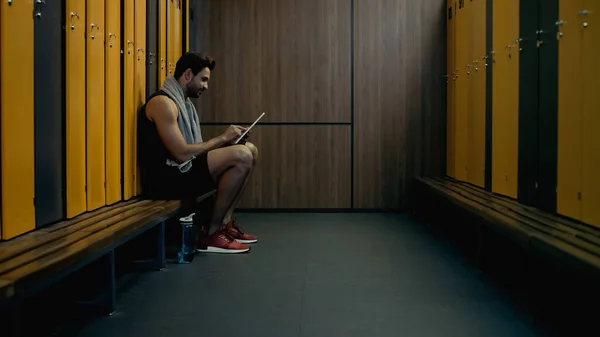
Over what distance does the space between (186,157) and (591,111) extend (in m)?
2.04

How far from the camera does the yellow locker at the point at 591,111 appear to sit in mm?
2281

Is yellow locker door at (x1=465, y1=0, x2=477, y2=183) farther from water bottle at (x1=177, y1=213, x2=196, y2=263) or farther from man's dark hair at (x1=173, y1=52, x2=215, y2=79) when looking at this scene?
water bottle at (x1=177, y1=213, x2=196, y2=263)

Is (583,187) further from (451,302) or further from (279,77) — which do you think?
(279,77)

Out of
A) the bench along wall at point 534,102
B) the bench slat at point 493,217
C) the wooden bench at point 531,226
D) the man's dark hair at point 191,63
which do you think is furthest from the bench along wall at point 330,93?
the man's dark hair at point 191,63

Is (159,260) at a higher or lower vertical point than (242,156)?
lower

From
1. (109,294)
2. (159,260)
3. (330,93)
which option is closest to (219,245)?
(159,260)

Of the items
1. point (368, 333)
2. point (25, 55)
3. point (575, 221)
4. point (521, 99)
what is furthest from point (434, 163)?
point (25, 55)

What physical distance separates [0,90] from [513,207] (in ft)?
7.61

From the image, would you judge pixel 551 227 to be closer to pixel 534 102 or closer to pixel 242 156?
pixel 534 102

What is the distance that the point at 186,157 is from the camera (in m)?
3.37

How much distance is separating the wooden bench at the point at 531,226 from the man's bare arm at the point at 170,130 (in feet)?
5.06

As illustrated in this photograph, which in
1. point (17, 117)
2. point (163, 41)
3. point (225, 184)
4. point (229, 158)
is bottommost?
point (225, 184)

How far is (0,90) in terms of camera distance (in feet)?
6.11

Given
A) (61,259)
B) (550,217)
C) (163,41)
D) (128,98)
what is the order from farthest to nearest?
1. (163,41)
2. (128,98)
3. (550,217)
4. (61,259)
